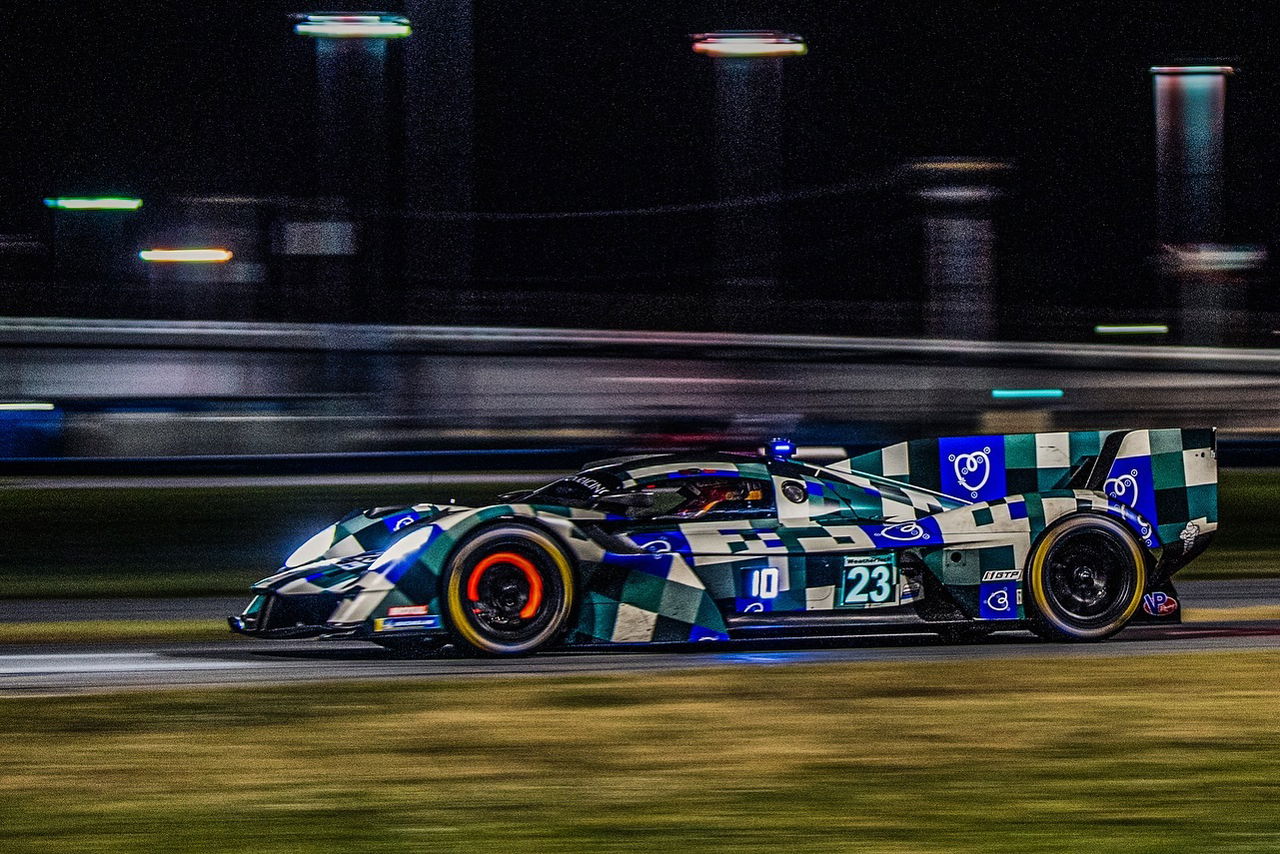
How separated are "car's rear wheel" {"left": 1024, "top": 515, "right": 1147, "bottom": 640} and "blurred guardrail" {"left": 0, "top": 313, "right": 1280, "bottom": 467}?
9027 millimetres

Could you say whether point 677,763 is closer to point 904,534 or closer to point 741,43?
point 904,534

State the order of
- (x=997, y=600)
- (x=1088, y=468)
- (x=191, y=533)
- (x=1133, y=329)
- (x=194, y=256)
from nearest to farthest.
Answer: (x=997, y=600) → (x=1088, y=468) → (x=191, y=533) → (x=194, y=256) → (x=1133, y=329)

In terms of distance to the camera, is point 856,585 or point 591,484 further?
point 591,484

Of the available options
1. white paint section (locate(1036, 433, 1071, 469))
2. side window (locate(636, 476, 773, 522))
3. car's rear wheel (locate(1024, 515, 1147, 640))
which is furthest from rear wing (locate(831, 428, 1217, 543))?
side window (locate(636, 476, 773, 522))

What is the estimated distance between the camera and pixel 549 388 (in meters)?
33.2

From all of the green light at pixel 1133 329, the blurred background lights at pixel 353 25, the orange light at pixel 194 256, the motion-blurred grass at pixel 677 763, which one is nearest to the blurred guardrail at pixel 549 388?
the green light at pixel 1133 329

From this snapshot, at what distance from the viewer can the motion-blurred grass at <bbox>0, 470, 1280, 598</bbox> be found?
47.6 ft

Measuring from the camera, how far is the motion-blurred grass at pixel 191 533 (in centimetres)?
1450

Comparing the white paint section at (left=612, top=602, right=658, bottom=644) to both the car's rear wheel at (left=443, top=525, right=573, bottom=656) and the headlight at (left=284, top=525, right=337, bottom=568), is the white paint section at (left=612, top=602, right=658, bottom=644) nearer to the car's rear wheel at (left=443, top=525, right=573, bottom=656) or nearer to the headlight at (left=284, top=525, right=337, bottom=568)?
the car's rear wheel at (left=443, top=525, right=573, bottom=656)

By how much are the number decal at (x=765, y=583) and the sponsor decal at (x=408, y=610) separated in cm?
163

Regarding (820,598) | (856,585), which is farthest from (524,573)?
(856,585)

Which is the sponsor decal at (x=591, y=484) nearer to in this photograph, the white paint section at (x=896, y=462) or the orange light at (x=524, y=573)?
the orange light at (x=524, y=573)

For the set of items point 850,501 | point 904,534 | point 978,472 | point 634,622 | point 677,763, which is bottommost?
point 677,763

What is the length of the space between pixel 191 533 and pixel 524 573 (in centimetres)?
829
